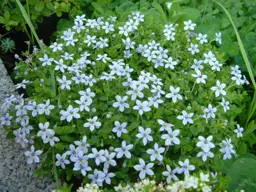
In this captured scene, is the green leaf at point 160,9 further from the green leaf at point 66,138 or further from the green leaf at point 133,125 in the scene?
the green leaf at point 66,138

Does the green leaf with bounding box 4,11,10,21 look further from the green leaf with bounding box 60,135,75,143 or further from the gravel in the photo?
the green leaf with bounding box 60,135,75,143

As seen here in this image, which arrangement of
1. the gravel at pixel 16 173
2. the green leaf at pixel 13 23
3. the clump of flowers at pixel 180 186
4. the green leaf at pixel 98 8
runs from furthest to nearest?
the green leaf at pixel 98 8 → the green leaf at pixel 13 23 → the gravel at pixel 16 173 → the clump of flowers at pixel 180 186

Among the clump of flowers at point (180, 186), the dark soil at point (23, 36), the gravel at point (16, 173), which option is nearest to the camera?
the clump of flowers at point (180, 186)

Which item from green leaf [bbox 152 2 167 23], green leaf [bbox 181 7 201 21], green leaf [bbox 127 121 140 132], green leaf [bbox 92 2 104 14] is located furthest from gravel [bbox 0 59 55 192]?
green leaf [bbox 181 7 201 21]

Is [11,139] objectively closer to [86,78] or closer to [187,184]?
[86,78]

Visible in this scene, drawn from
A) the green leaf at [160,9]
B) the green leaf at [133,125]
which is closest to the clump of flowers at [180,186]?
the green leaf at [133,125]

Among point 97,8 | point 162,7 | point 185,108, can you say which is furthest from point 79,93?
point 162,7
